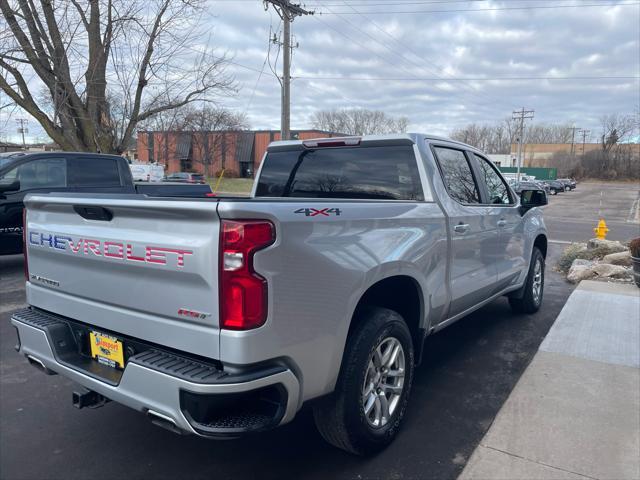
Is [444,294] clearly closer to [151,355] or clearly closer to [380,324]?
[380,324]

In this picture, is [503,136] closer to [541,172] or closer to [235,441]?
[541,172]

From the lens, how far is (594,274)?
8250 millimetres

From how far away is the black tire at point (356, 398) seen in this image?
2715 mm

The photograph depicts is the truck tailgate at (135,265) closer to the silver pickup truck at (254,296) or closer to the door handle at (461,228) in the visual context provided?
the silver pickup truck at (254,296)

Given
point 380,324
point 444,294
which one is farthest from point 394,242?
point 444,294

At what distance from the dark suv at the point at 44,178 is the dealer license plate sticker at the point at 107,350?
6072 mm

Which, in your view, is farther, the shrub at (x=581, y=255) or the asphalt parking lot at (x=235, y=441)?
the shrub at (x=581, y=255)

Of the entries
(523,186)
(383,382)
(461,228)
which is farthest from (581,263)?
(523,186)

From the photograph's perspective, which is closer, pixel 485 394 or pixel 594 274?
pixel 485 394

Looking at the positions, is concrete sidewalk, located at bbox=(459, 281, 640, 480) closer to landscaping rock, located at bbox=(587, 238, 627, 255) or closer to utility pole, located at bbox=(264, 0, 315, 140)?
landscaping rock, located at bbox=(587, 238, 627, 255)

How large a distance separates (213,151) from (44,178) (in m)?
49.0

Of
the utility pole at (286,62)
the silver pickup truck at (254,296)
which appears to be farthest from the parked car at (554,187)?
the silver pickup truck at (254,296)

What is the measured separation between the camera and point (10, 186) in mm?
7773

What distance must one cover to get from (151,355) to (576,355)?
12.8ft
